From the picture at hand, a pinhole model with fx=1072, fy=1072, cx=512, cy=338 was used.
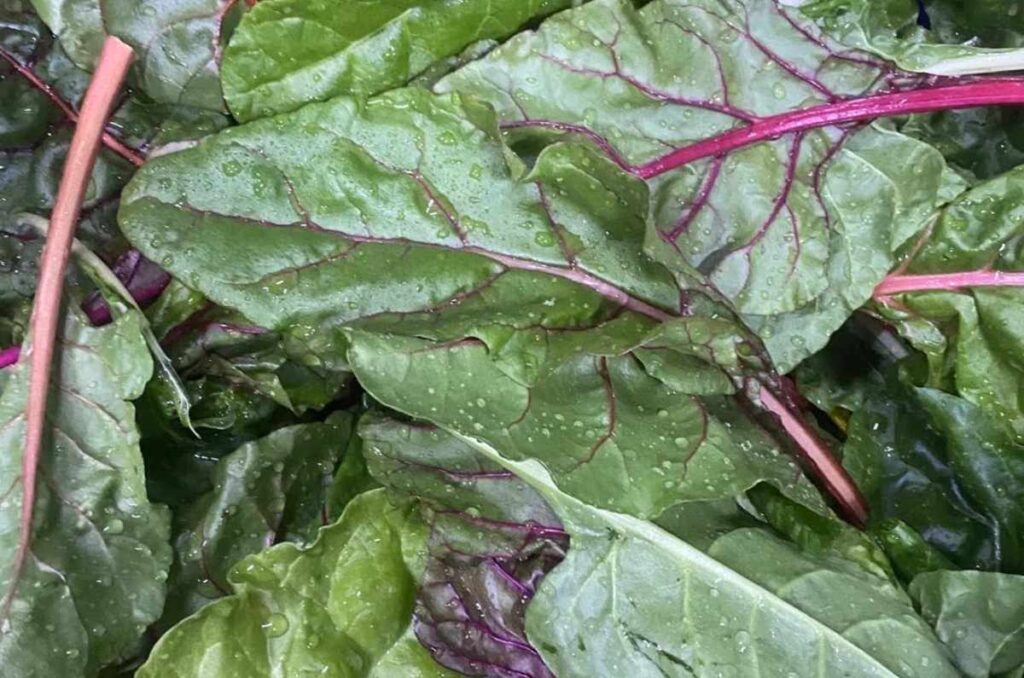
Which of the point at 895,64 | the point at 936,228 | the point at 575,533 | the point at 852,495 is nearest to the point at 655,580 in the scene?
the point at 575,533

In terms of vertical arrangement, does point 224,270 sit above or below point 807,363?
above

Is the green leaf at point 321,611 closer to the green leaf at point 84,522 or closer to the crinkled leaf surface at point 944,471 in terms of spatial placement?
the green leaf at point 84,522

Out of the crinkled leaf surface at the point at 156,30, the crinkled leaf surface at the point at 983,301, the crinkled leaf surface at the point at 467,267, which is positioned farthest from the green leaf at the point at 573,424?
the crinkled leaf surface at the point at 156,30

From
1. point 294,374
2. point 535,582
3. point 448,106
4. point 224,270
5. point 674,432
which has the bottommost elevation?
point 535,582

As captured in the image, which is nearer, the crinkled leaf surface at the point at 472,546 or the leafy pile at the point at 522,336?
the leafy pile at the point at 522,336

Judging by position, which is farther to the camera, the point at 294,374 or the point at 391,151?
the point at 294,374

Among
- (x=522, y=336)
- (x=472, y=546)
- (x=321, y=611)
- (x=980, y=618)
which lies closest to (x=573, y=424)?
(x=522, y=336)

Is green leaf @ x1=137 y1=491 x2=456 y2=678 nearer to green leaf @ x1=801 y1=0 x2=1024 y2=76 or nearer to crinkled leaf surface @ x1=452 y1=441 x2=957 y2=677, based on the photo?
crinkled leaf surface @ x1=452 y1=441 x2=957 y2=677

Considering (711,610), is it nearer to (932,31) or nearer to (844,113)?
(844,113)

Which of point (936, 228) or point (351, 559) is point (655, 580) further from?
point (936, 228)
